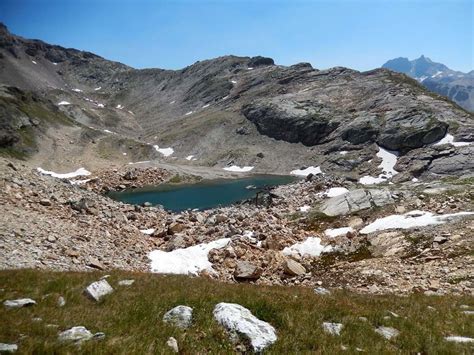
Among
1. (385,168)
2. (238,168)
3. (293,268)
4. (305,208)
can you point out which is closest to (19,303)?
(293,268)

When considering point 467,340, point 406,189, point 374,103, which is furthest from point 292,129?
point 467,340

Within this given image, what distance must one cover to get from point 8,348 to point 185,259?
77.5 ft

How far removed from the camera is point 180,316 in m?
9.62

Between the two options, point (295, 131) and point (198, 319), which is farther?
point (295, 131)

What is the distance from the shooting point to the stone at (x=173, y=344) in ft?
25.7

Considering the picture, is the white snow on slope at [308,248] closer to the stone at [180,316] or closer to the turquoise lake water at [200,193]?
the stone at [180,316]

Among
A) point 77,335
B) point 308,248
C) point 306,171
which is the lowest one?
point 308,248

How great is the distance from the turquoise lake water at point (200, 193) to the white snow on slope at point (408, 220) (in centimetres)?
4501

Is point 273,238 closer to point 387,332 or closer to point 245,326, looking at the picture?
point 387,332

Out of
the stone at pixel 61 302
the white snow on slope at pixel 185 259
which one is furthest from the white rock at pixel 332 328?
the white snow on slope at pixel 185 259

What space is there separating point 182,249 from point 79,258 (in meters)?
10.3

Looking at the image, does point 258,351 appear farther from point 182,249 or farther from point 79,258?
point 182,249

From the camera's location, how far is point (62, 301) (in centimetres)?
1090

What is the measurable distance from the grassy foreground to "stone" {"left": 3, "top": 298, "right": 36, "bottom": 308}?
217mm
